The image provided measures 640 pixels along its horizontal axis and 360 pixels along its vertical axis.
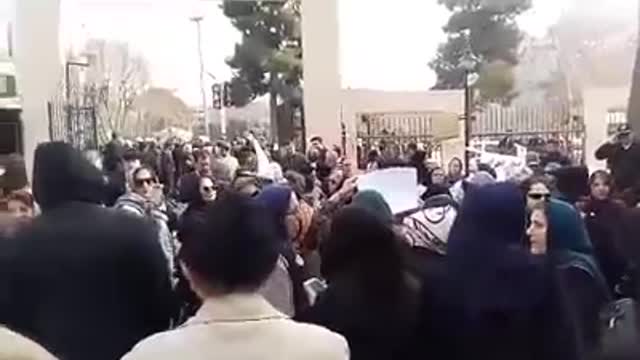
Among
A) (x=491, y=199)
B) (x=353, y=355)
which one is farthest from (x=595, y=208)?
(x=353, y=355)

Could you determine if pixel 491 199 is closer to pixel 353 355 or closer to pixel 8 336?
pixel 353 355

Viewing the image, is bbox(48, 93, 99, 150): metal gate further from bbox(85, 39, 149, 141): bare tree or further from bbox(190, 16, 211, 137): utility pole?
bbox(85, 39, 149, 141): bare tree

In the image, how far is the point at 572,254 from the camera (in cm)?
520

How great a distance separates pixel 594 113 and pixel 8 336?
68.9 feet

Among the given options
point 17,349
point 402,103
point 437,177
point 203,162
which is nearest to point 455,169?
point 437,177

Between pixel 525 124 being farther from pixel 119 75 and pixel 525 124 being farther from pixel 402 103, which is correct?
pixel 119 75

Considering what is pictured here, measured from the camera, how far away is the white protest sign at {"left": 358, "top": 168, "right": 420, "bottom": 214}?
7199 mm

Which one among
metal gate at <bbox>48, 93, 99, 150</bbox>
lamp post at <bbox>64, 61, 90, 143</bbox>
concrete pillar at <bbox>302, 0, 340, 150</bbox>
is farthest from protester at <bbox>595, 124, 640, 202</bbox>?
concrete pillar at <bbox>302, 0, 340, 150</bbox>

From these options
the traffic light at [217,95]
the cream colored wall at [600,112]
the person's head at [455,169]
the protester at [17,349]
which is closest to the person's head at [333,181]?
the person's head at [455,169]

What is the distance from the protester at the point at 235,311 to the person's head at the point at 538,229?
6.74ft

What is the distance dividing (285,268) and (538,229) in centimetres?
105

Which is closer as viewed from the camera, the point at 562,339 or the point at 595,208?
the point at 562,339

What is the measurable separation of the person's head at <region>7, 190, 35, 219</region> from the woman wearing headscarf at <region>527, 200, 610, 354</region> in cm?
257

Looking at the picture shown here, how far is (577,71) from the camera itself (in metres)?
31.6
